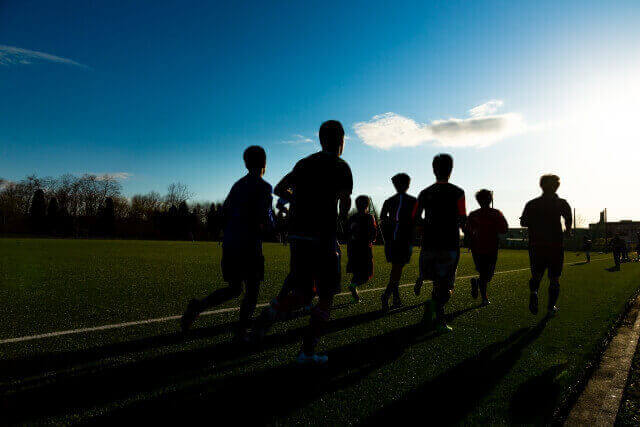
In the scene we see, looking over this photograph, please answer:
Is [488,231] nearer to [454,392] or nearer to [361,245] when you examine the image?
[361,245]

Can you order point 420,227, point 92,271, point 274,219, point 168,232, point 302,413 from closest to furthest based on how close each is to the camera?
point 302,413, point 274,219, point 420,227, point 92,271, point 168,232

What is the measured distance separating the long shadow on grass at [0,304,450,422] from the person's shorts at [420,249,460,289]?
1170mm

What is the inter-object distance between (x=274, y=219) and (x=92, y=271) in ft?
29.5

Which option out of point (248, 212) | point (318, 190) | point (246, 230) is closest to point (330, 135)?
point (318, 190)

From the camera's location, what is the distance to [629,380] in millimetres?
3027

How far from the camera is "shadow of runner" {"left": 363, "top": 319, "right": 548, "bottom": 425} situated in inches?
91.0

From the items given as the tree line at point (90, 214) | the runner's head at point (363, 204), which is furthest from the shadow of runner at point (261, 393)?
the tree line at point (90, 214)

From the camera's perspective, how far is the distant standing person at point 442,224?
443 cm

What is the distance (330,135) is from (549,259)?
3.99 m

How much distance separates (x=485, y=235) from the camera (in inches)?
254

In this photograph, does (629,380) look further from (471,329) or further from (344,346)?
(344,346)

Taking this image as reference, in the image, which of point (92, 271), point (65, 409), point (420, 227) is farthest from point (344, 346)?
point (92, 271)

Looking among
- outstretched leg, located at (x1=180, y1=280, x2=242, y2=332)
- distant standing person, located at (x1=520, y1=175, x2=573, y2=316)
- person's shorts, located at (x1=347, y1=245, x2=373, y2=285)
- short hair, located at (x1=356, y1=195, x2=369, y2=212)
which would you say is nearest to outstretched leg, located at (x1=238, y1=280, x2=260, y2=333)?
outstretched leg, located at (x1=180, y1=280, x2=242, y2=332)

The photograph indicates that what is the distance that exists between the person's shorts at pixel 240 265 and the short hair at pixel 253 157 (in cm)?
83
